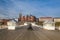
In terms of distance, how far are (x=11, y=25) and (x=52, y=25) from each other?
966cm

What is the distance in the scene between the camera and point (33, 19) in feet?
533

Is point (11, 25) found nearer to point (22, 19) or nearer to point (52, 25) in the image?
point (52, 25)

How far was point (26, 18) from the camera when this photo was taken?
16500 cm

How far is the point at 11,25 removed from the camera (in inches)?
1297

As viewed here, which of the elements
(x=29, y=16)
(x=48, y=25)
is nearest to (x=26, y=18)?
(x=29, y=16)

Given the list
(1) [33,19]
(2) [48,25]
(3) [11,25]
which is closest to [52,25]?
(2) [48,25]

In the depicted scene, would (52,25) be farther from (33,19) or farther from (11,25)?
(33,19)

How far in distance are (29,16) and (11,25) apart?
131107mm

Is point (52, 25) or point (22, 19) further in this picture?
point (22, 19)

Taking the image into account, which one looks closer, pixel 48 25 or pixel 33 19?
pixel 48 25

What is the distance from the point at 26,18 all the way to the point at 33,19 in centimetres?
875

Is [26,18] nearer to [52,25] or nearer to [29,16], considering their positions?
[29,16]

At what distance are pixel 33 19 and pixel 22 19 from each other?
12.9 meters

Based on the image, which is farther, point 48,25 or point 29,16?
point 29,16
